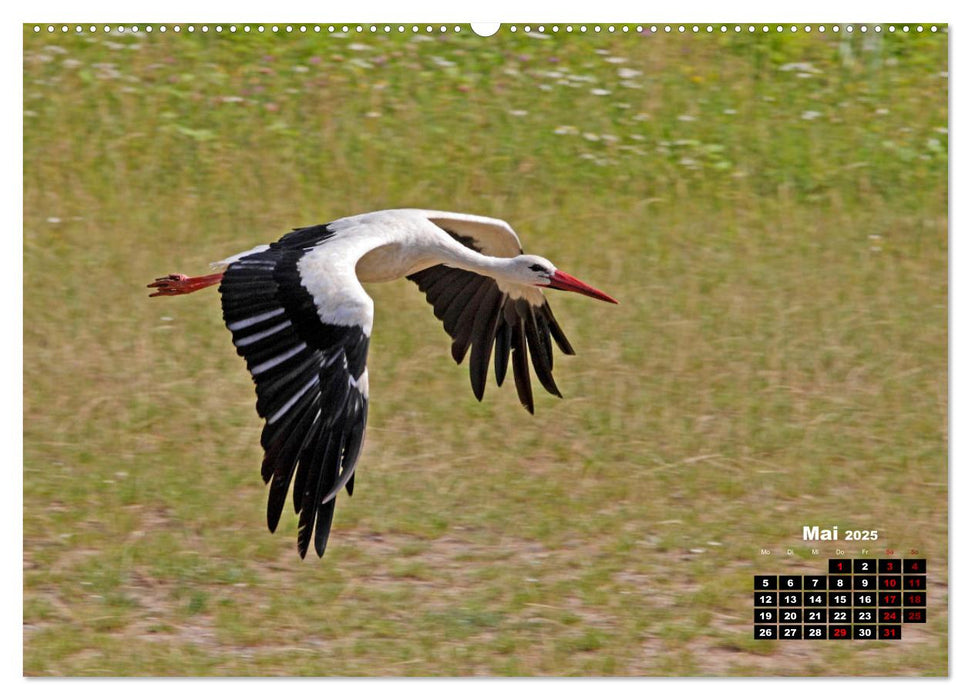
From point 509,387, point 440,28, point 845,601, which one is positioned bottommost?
point 845,601

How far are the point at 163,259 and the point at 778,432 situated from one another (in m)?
→ 2.63

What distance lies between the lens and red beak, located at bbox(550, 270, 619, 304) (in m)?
7.31

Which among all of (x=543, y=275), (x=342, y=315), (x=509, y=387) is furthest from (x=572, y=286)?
(x=342, y=315)

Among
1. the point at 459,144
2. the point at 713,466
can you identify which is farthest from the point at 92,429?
the point at 713,466

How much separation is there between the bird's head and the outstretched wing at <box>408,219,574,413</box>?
0.26 meters

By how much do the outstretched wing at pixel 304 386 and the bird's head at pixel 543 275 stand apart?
1.11 meters

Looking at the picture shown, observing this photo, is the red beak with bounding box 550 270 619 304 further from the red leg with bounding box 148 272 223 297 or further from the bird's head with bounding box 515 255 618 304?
the red leg with bounding box 148 272 223 297

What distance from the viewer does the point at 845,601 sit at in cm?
679

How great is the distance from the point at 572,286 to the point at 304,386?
1592 mm

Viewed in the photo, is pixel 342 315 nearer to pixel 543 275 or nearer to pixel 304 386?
pixel 304 386

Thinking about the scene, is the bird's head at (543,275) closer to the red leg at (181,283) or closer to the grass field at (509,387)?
the grass field at (509,387)

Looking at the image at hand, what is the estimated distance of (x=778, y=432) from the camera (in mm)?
7621

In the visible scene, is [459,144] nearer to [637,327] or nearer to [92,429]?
[637,327]

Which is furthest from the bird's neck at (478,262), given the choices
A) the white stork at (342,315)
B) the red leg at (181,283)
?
the red leg at (181,283)
